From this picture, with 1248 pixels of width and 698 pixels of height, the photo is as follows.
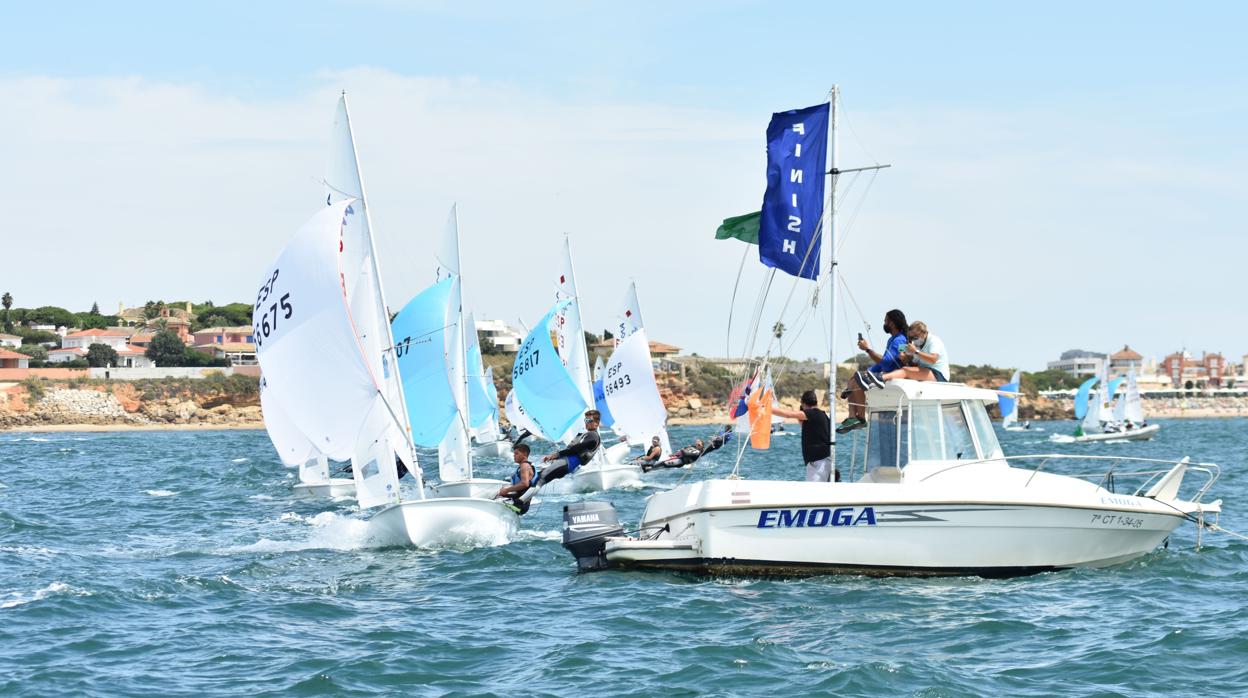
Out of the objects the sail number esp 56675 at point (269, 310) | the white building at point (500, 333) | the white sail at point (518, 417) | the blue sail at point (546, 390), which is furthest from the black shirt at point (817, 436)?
the white building at point (500, 333)

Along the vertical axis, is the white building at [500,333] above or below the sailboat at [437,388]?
above

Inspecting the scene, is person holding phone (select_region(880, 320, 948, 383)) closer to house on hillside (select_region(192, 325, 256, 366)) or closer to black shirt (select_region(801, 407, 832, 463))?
black shirt (select_region(801, 407, 832, 463))

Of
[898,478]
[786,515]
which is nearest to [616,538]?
[786,515]

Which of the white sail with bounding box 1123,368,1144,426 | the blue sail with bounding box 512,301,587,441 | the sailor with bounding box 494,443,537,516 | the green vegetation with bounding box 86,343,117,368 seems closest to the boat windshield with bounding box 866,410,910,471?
the sailor with bounding box 494,443,537,516

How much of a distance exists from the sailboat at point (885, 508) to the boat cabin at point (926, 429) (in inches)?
0.7

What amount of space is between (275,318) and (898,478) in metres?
9.76

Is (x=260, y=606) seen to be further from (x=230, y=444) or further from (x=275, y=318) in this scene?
(x=230, y=444)

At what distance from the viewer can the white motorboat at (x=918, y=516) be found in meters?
15.8

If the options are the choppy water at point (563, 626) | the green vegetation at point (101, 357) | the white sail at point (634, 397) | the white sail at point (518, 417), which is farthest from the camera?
the green vegetation at point (101, 357)

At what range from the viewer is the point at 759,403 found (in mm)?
16641

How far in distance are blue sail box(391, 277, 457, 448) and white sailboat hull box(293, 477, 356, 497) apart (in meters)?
2.90

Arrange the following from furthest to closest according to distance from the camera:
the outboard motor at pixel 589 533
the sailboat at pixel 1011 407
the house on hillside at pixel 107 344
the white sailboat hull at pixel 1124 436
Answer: the house on hillside at pixel 107 344 < the sailboat at pixel 1011 407 < the white sailboat hull at pixel 1124 436 < the outboard motor at pixel 589 533

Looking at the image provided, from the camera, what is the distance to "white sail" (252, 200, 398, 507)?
2008 centimetres

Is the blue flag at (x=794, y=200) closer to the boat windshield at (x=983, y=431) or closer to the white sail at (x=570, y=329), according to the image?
the boat windshield at (x=983, y=431)
